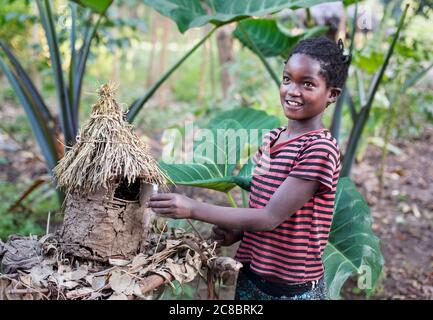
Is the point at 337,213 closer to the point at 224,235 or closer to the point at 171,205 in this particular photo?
the point at 224,235

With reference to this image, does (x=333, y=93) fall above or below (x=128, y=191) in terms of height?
above

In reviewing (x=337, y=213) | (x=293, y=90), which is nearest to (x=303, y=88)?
(x=293, y=90)

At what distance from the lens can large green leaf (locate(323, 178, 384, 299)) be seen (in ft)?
5.90

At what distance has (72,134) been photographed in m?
2.52

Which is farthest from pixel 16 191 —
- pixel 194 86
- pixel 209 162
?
pixel 194 86

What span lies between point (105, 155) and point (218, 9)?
1196 mm

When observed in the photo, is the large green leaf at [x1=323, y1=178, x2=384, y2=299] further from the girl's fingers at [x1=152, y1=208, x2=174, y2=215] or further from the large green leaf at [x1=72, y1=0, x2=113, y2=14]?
the large green leaf at [x1=72, y1=0, x2=113, y2=14]

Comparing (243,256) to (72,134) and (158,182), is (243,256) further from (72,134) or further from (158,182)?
(72,134)

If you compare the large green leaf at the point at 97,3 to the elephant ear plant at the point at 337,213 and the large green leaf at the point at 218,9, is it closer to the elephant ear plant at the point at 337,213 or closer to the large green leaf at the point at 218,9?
the large green leaf at the point at 218,9

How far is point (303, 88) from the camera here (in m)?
1.30

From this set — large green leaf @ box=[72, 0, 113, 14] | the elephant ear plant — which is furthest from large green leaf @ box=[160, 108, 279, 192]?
large green leaf @ box=[72, 0, 113, 14]

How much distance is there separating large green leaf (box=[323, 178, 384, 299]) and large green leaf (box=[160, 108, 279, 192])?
38 centimetres
